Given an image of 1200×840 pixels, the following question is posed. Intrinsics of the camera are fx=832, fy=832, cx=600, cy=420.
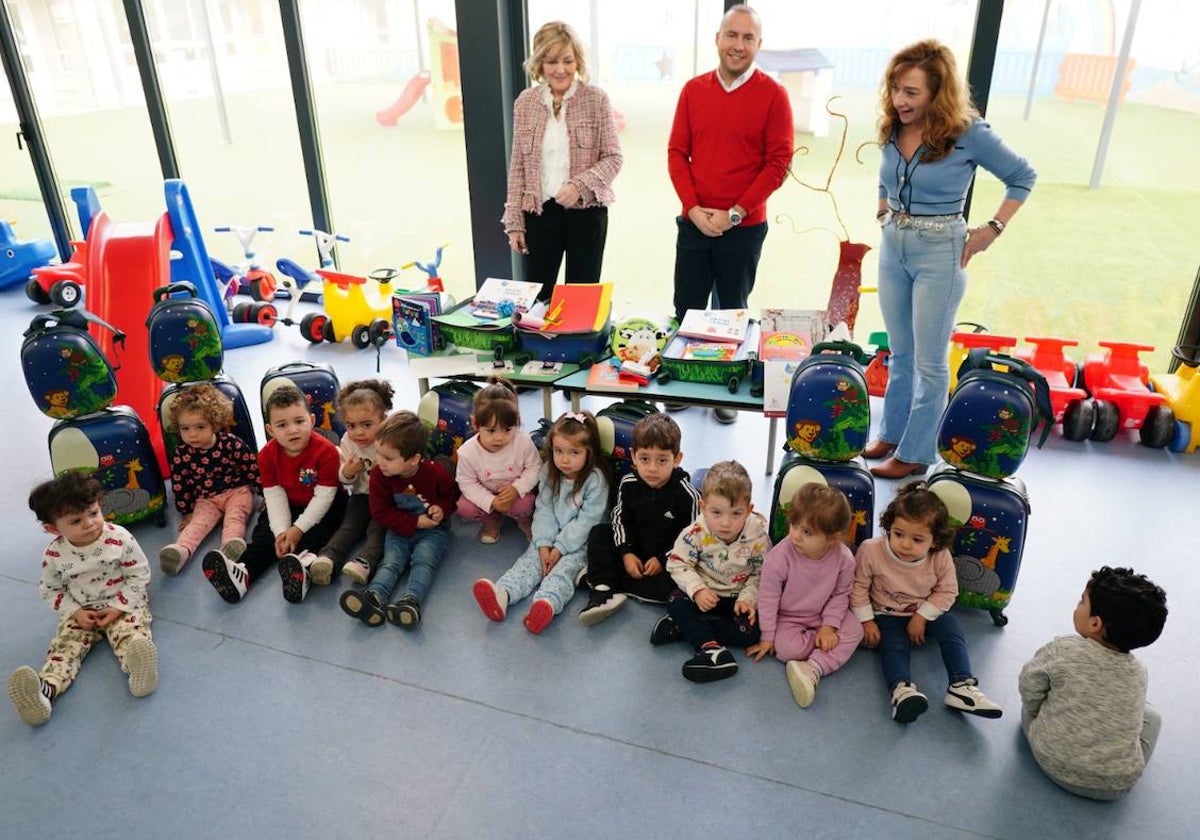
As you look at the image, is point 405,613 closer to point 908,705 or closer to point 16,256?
point 908,705

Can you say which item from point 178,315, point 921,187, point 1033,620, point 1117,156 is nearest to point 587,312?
point 921,187

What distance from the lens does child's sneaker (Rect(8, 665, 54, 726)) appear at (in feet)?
7.75

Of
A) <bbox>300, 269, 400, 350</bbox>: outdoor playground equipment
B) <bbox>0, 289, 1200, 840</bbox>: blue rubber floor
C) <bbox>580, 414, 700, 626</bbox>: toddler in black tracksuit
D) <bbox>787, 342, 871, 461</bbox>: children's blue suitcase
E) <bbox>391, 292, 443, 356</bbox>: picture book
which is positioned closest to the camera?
<bbox>0, 289, 1200, 840</bbox>: blue rubber floor

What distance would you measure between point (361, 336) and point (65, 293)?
2.32 metres

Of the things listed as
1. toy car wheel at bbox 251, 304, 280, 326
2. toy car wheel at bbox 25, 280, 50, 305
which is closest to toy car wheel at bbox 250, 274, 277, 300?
toy car wheel at bbox 251, 304, 280, 326

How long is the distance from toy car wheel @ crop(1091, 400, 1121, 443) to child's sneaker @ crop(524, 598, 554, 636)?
2774 millimetres

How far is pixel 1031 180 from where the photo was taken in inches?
118

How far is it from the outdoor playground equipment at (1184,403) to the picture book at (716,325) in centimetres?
202

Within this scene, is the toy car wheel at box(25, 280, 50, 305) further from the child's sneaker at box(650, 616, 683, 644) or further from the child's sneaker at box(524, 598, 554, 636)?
the child's sneaker at box(650, 616, 683, 644)

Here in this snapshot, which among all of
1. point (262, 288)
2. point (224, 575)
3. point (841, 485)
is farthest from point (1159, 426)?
point (262, 288)

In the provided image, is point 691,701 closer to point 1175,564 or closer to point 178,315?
point 1175,564

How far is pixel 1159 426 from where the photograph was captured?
378 centimetres

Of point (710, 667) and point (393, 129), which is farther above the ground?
point (393, 129)

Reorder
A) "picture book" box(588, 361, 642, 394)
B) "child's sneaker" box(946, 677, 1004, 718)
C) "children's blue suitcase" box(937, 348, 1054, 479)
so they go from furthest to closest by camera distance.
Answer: "picture book" box(588, 361, 642, 394) < "children's blue suitcase" box(937, 348, 1054, 479) < "child's sneaker" box(946, 677, 1004, 718)
